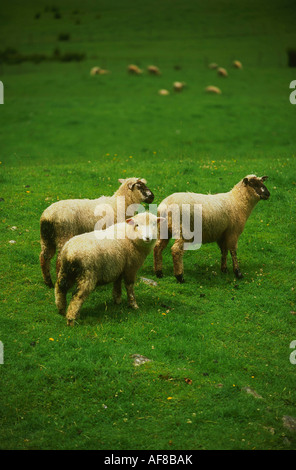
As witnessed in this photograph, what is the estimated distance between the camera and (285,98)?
4169 centimetres

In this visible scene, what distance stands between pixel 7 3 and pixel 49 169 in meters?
70.2

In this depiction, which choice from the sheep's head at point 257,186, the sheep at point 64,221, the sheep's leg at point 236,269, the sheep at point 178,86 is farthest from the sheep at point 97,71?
the sheep's leg at point 236,269

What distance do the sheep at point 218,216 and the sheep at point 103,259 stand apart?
1627 mm

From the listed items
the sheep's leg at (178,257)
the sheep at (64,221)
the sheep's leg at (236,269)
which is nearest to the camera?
the sheep at (64,221)

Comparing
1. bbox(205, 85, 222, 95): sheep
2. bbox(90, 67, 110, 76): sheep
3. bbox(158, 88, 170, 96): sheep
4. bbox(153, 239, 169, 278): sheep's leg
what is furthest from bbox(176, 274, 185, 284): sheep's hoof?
bbox(90, 67, 110, 76): sheep

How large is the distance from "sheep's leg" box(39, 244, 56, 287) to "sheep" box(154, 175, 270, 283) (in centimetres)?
247

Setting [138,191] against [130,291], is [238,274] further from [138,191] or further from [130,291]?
[130,291]

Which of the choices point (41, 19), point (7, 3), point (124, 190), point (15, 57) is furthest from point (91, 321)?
point (7, 3)

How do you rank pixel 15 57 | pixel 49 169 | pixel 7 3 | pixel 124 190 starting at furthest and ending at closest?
1. pixel 7 3
2. pixel 15 57
3. pixel 49 169
4. pixel 124 190

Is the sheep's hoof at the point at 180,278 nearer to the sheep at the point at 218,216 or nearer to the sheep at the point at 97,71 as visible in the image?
the sheep at the point at 218,216

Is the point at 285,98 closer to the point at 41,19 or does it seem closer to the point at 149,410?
the point at 149,410

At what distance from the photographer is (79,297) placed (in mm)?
10125

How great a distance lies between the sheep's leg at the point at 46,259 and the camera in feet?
38.6

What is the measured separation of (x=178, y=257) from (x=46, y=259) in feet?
9.46
